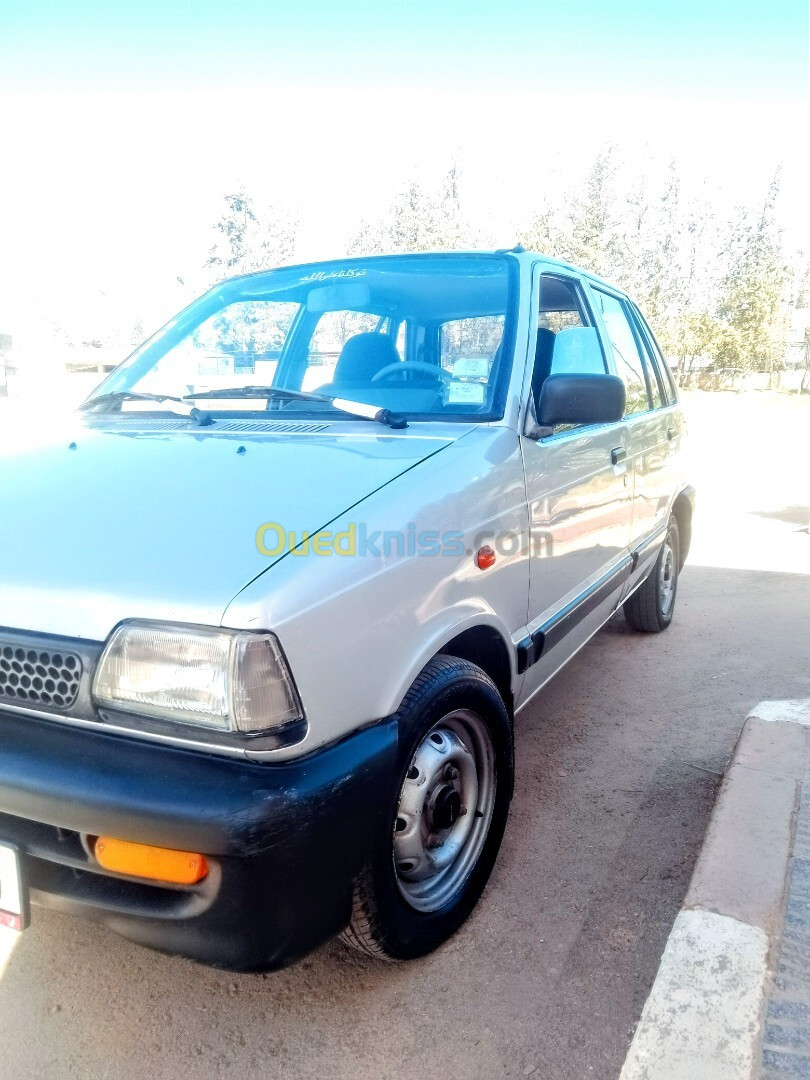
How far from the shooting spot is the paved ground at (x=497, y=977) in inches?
71.1

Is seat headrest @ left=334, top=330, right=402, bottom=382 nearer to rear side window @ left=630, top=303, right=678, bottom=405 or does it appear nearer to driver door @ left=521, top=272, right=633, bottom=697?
driver door @ left=521, top=272, right=633, bottom=697

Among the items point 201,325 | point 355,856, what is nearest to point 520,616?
point 355,856

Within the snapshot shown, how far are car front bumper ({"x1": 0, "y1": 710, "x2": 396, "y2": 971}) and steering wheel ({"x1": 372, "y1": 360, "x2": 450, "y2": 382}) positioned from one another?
4.64ft

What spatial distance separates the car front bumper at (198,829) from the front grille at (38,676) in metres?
0.05

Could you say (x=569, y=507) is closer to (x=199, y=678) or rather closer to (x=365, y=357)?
Result: (x=365, y=357)

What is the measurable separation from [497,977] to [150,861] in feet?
3.39

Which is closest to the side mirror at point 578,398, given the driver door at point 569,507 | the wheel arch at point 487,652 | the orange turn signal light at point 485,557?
the driver door at point 569,507

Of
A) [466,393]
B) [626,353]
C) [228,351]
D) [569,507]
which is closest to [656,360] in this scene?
[626,353]

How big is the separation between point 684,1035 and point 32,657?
1.56 metres

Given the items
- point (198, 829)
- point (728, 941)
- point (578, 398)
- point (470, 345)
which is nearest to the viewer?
point (198, 829)

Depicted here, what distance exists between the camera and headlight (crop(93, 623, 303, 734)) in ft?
4.81

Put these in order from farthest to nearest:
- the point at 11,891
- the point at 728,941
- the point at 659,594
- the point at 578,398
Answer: the point at 659,594 → the point at 578,398 → the point at 728,941 → the point at 11,891

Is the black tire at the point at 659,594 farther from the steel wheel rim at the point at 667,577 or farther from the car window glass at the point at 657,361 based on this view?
the car window glass at the point at 657,361

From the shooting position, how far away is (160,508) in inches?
71.6
